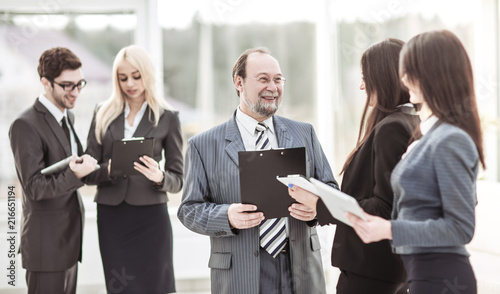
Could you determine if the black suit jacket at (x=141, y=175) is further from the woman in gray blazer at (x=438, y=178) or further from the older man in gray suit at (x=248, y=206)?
the woman in gray blazer at (x=438, y=178)

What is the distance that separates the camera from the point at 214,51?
4691 mm

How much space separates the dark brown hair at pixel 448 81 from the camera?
1.65 meters

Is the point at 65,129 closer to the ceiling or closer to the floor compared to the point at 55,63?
closer to the floor

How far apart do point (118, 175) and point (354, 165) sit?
1380mm

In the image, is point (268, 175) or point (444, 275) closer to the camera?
point (444, 275)

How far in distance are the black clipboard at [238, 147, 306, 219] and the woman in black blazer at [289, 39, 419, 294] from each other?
0.21ft

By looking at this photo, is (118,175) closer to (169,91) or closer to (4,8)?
(169,91)

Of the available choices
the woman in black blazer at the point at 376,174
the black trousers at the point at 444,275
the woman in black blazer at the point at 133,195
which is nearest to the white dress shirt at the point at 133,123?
the woman in black blazer at the point at 133,195

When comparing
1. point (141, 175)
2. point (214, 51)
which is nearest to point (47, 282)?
point (141, 175)

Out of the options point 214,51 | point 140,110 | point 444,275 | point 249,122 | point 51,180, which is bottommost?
point 444,275

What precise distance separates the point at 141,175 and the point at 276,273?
4.24ft

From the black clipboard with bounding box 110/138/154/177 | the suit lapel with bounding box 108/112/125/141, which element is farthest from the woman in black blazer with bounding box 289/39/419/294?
the suit lapel with bounding box 108/112/125/141

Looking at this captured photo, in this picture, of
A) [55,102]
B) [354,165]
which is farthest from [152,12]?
[354,165]

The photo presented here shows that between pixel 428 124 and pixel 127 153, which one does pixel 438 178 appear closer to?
pixel 428 124
